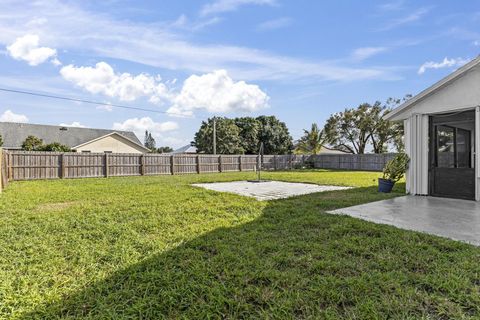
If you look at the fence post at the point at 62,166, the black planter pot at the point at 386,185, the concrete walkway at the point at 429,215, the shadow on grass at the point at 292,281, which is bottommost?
the shadow on grass at the point at 292,281

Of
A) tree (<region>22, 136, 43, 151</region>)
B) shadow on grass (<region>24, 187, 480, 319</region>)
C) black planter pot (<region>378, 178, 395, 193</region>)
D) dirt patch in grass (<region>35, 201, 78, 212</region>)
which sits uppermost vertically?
tree (<region>22, 136, 43, 151</region>)

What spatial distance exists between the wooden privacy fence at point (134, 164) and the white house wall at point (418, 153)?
9.75m

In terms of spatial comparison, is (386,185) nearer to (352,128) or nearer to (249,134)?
(352,128)

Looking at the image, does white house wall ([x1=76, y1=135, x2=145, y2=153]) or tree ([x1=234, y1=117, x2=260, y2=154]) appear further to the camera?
tree ([x1=234, y1=117, x2=260, y2=154])

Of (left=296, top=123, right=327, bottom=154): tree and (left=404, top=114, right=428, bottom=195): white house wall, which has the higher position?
(left=296, top=123, right=327, bottom=154): tree

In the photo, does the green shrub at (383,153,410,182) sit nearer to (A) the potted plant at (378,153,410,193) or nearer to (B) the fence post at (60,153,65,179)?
(A) the potted plant at (378,153,410,193)

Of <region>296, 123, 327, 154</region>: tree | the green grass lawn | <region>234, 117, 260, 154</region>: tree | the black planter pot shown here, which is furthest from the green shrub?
<region>234, 117, 260, 154</region>: tree

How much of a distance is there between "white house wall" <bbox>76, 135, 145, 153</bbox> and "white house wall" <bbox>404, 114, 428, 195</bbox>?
2560 centimetres

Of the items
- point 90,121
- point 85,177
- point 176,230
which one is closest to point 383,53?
point 176,230

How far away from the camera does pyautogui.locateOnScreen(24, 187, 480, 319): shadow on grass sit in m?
1.96

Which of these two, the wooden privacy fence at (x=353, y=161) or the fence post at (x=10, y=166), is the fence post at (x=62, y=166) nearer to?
the fence post at (x=10, y=166)

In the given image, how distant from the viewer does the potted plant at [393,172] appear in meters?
7.48

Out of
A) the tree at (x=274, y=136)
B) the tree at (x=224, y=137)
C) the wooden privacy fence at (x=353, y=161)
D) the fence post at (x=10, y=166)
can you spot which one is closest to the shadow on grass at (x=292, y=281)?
the fence post at (x=10, y=166)

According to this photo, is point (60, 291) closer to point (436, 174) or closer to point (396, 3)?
point (436, 174)
